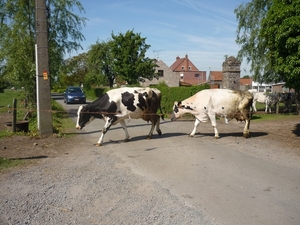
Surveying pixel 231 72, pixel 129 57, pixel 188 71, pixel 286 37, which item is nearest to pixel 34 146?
pixel 286 37

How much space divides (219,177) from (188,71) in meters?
84.9

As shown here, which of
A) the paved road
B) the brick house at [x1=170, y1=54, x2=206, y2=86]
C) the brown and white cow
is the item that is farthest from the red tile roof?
the paved road

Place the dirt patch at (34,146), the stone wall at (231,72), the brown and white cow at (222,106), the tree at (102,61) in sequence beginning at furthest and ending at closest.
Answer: the tree at (102,61)
the stone wall at (231,72)
the brown and white cow at (222,106)
the dirt patch at (34,146)

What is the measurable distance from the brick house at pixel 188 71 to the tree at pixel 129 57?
4752 cm

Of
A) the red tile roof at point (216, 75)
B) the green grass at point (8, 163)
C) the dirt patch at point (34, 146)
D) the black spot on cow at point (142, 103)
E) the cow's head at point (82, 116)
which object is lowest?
the dirt patch at point (34, 146)

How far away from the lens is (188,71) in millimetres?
90562

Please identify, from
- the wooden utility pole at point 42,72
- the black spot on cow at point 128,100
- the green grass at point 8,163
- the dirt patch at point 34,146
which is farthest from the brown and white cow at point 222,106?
the green grass at point 8,163

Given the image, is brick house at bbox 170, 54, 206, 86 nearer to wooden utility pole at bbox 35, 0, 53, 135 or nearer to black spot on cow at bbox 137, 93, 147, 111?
wooden utility pole at bbox 35, 0, 53, 135

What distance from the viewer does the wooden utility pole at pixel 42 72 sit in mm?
12805

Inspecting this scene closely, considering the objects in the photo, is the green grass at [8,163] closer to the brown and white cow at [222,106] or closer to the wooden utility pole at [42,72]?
the wooden utility pole at [42,72]

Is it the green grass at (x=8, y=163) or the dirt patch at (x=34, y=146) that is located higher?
the green grass at (x=8, y=163)

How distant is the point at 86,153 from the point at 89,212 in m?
4.72

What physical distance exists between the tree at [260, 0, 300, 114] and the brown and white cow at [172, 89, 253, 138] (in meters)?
1.66

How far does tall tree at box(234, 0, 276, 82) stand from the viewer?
2511 centimetres
